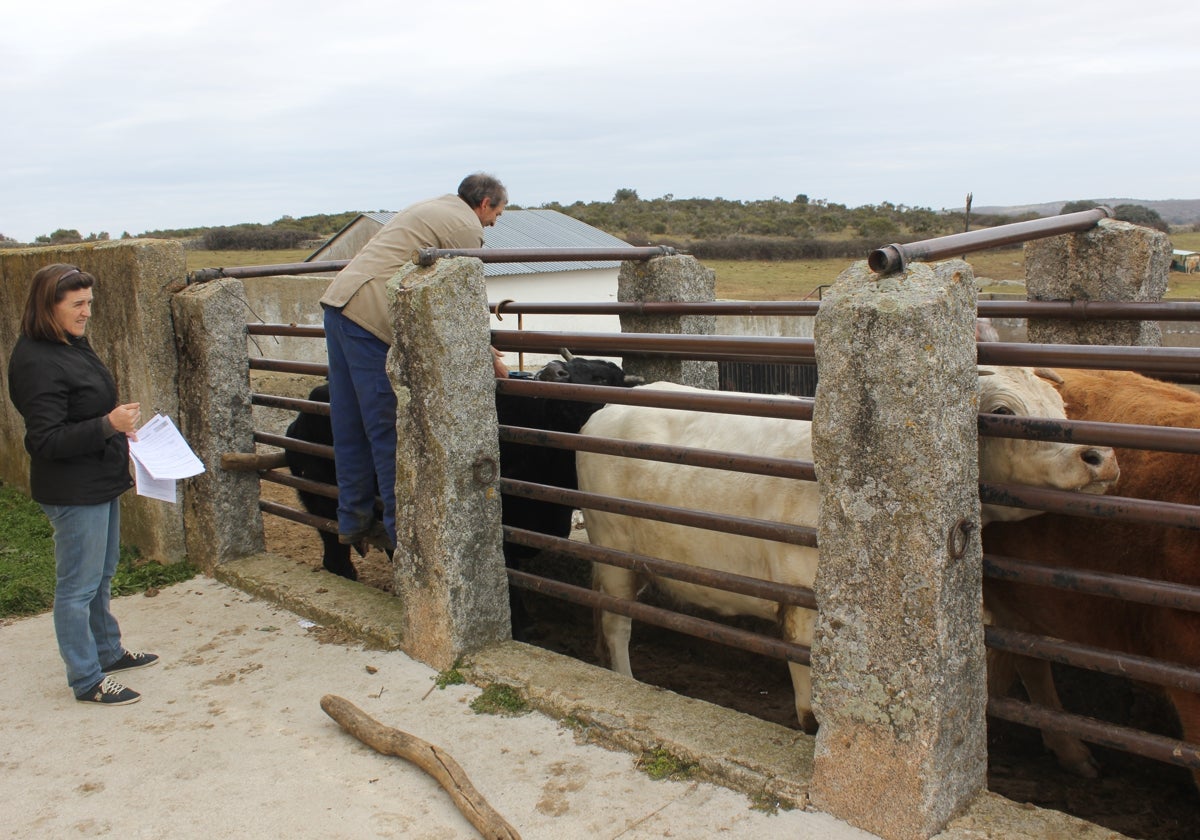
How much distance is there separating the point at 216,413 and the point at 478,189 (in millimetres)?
2047

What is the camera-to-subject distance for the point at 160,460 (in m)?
4.60

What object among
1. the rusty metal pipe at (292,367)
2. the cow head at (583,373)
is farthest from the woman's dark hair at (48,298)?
the cow head at (583,373)

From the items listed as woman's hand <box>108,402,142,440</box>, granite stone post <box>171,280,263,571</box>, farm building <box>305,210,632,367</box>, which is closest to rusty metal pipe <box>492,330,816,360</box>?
woman's hand <box>108,402,142,440</box>

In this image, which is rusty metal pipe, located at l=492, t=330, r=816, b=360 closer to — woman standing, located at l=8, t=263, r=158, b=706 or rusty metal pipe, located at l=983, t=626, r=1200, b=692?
rusty metal pipe, located at l=983, t=626, r=1200, b=692

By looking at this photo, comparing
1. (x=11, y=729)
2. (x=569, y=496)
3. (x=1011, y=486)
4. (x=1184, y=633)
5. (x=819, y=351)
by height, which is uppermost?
(x=819, y=351)

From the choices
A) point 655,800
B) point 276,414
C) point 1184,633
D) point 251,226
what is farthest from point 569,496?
point 251,226

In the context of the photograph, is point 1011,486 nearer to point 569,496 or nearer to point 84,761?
point 569,496

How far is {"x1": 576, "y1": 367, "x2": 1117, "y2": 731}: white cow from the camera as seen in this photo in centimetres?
335

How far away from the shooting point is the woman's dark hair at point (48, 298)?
4.21m

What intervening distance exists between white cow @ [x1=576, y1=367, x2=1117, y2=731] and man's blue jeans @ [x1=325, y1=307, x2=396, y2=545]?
0.95m

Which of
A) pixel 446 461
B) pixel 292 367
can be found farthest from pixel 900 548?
pixel 292 367

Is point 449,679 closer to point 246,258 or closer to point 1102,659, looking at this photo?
point 1102,659

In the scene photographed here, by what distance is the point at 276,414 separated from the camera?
11.2m

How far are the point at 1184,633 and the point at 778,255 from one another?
1489 inches
